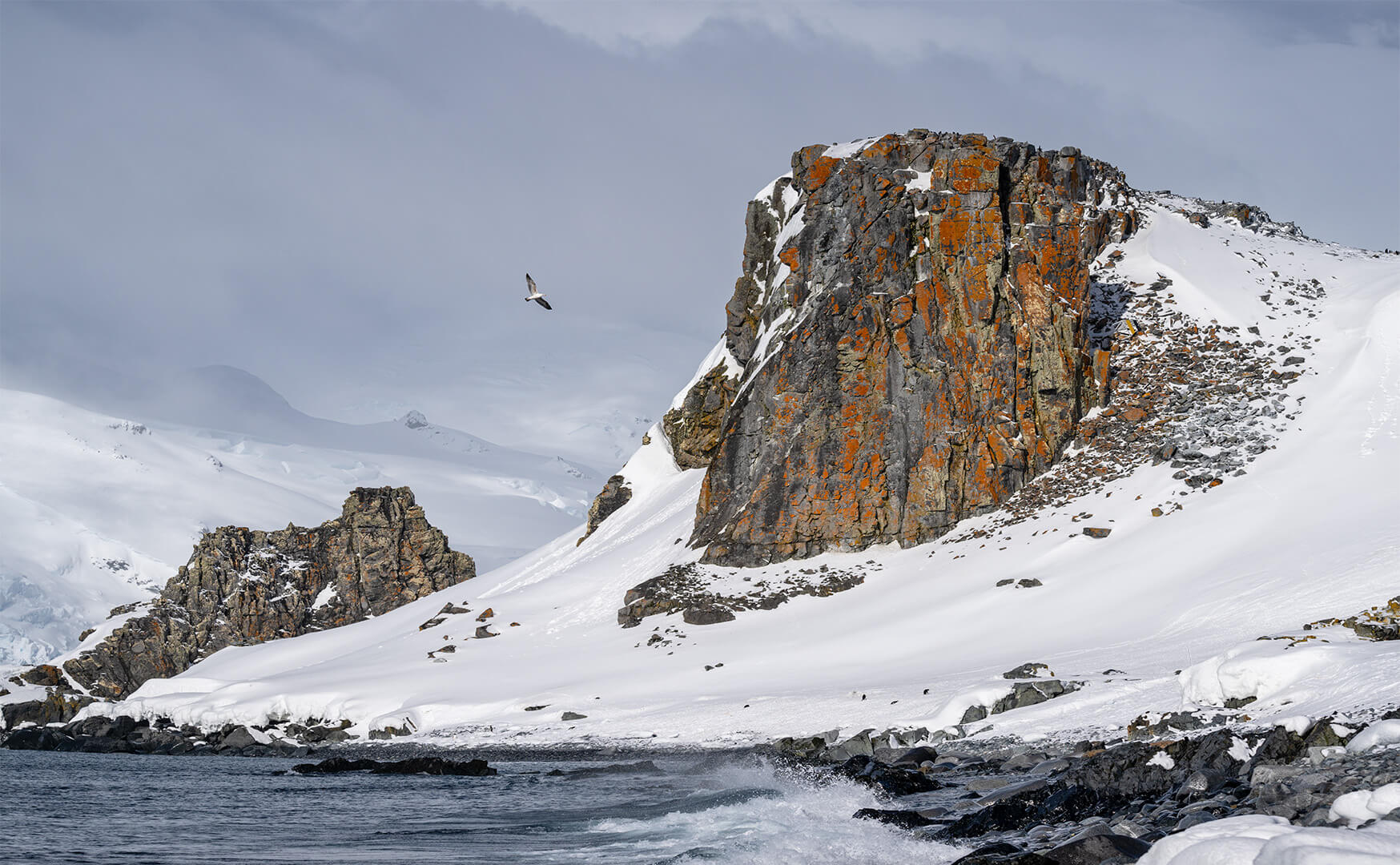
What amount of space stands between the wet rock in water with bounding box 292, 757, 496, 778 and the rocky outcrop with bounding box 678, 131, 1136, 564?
92.5 ft

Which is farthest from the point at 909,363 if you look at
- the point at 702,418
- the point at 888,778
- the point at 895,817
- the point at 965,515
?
the point at 895,817

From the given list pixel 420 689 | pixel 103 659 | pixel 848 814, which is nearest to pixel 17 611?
pixel 103 659

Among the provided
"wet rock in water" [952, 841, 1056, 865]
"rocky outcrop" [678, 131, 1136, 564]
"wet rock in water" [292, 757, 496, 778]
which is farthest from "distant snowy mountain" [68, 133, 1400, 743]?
"wet rock in water" [952, 841, 1056, 865]

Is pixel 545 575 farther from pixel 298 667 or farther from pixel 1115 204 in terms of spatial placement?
pixel 1115 204

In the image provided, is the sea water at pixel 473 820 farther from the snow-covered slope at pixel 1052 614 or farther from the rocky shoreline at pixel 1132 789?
the snow-covered slope at pixel 1052 614

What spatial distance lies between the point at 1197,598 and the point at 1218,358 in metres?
27.0

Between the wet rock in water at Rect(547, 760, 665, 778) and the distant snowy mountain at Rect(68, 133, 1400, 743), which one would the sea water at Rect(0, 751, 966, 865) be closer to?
the wet rock in water at Rect(547, 760, 665, 778)

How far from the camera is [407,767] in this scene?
37812 mm

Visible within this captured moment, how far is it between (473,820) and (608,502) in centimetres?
6782

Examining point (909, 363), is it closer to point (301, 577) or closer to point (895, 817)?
point (895, 817)

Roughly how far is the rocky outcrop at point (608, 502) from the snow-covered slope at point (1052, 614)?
14252 millimetres

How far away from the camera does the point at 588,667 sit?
177 feet

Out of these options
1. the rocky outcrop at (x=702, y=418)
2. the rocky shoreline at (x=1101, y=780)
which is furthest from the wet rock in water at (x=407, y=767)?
the rocky outcrop at (x=702, y=418)

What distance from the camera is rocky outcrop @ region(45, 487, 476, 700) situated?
116 m
